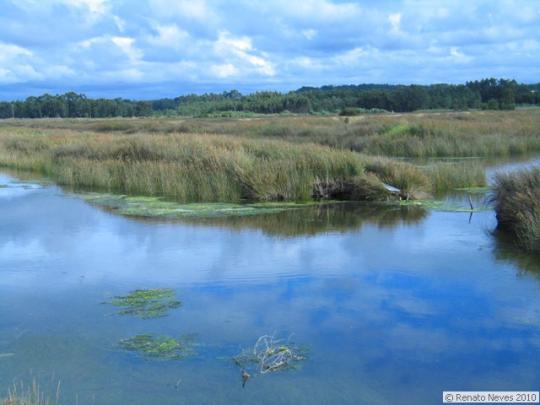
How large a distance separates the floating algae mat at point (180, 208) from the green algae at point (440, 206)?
6.02ft

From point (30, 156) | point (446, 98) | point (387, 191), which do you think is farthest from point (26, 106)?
point (387, 191)

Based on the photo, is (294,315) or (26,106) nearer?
(294,315)

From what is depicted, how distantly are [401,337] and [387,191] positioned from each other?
7.87 metres

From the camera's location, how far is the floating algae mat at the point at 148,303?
21.7 feet

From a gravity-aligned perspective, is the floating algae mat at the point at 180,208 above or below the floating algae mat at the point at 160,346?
above

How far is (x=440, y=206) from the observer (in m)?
12.7

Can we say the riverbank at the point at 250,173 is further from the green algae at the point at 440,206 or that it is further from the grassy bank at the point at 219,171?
the green algae at the point at 440,206

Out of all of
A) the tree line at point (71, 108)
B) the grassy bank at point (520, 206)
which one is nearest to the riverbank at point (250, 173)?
the grassy bank at point (520, 206)

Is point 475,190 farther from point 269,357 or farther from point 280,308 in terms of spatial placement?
point 269,357

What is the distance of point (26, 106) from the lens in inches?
3391

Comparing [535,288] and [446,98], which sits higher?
[446,98]

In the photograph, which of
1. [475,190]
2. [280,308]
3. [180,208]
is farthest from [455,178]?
[280,308]

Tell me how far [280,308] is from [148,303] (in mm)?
1353

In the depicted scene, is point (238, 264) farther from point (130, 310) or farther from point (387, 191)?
point (387, 191)
